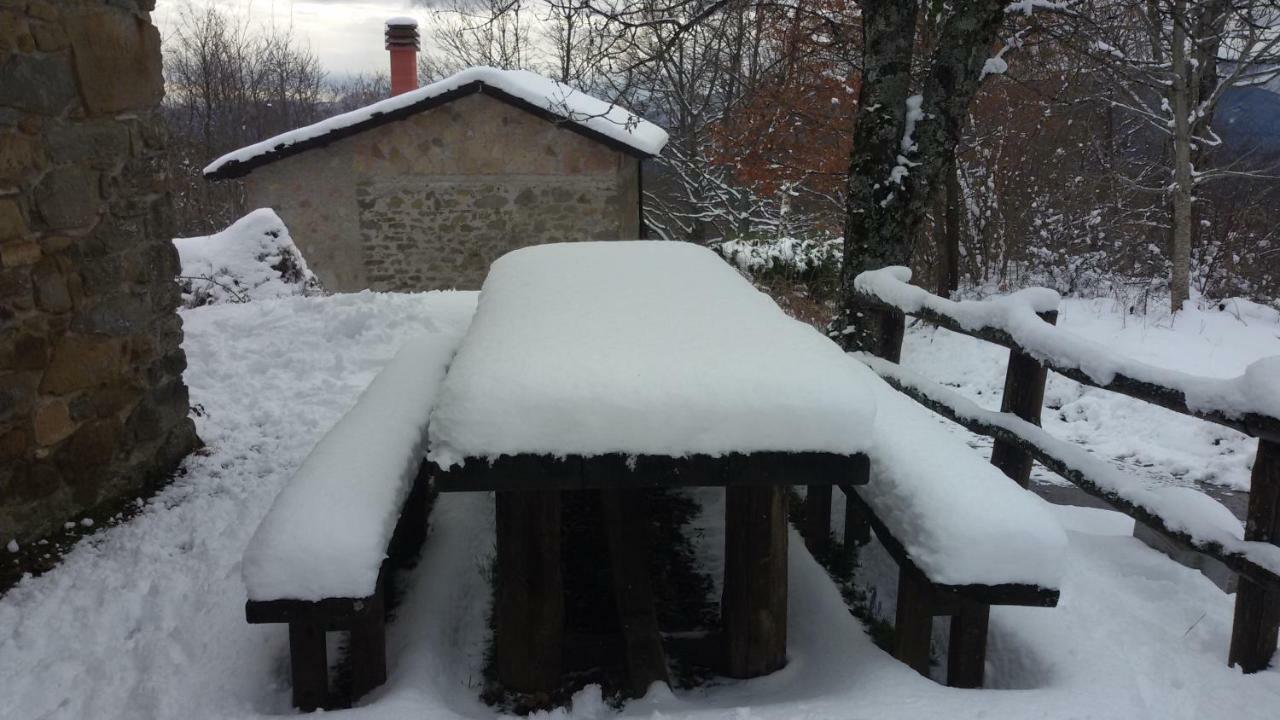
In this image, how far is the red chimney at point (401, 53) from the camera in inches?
517

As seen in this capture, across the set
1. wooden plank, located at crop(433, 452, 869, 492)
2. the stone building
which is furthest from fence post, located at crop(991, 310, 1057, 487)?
the stone building

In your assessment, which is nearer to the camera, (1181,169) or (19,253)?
(19,253)

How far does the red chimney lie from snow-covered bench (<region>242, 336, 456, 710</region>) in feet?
38.1

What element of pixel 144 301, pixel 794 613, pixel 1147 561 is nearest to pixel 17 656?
pixel 144 301

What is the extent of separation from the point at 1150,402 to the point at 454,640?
2.23 meters

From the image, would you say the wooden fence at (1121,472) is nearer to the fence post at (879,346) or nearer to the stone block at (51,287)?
the fence post at (879,346)

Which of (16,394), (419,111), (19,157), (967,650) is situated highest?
(419,111)

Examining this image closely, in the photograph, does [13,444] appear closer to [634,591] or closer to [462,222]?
[634,591]

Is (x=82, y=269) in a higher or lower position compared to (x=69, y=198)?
lower

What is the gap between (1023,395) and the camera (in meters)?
3.25

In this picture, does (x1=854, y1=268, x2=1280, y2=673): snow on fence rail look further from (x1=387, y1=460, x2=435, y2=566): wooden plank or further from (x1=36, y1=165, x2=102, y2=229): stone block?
(x1=36, y1=165, x2=102, y2=229): stone block

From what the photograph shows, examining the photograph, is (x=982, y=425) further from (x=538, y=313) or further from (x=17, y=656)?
(x=17, y=656)

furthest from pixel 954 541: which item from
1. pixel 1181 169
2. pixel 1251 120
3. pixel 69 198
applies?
pixel 1251 120

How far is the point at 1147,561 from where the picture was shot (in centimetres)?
306
